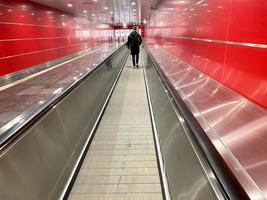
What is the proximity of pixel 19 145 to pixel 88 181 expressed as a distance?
1108 mm

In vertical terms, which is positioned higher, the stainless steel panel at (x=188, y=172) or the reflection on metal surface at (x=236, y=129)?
the reflection on metal surface at (x=236, y=129)

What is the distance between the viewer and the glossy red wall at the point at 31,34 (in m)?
8.69

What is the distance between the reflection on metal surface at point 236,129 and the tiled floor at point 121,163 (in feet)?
3.40

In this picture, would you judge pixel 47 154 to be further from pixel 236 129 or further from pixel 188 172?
pixel 236 129

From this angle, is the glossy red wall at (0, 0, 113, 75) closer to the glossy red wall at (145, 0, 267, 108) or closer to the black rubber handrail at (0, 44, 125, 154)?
the black rubber handrail at (0, 44, 125, 154)

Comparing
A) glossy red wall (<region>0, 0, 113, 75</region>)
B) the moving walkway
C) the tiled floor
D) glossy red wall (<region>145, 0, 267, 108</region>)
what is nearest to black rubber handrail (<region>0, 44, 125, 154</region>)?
the moving walkway

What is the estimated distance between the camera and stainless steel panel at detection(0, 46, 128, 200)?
167 cm

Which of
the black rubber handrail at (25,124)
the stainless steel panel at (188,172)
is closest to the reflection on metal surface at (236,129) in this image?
the stainless steel panel at (188,172)

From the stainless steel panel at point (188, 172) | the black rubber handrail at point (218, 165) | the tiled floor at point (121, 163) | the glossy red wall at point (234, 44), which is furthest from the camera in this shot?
the tiled floor at point (121, 163)

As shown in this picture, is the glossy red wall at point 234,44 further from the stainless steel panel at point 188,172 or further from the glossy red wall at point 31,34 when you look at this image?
the glossy red wall at point 31,34

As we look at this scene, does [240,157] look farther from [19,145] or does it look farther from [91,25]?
[91,25]

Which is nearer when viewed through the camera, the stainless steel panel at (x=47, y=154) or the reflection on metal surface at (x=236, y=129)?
the reflection on metal surface at (x=236, y=129)

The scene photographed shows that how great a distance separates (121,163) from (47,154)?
1.07m

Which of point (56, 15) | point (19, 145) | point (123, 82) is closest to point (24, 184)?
point (19, 145)
